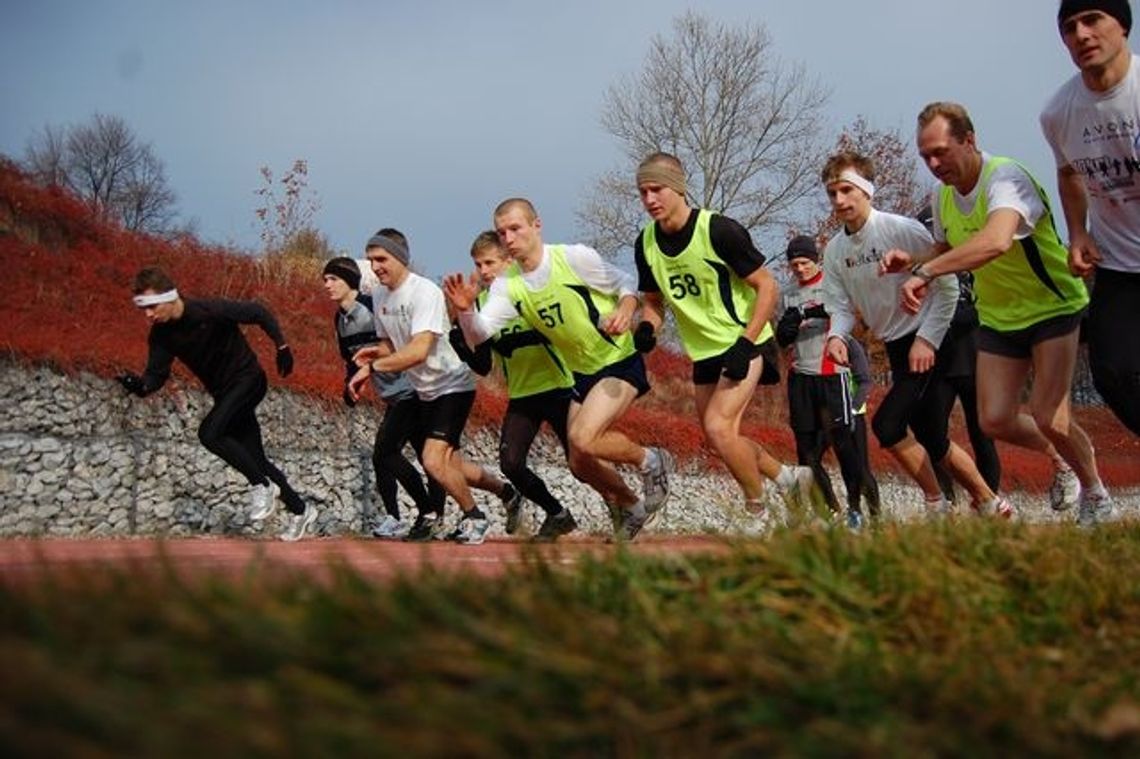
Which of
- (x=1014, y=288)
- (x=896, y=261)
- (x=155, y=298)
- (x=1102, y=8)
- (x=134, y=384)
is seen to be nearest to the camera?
(x=1102, y=8)

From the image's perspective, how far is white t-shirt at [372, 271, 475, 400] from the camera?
10.5 m

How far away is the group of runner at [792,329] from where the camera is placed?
261 inches

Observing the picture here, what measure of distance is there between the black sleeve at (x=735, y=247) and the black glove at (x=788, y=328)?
285 centimetres

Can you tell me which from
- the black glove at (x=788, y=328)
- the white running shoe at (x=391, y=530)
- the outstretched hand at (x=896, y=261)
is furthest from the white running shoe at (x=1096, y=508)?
the white running shoe at (x=391, y=530)

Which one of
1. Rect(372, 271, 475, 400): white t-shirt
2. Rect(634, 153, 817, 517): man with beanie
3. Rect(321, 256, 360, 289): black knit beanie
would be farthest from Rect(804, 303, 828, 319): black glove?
Rect(321, 256, 360, 289): black knit beanie

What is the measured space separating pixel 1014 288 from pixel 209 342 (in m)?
7.01

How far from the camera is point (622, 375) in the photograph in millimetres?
9375

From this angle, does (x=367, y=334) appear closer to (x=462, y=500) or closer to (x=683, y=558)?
(x=462, y=500)

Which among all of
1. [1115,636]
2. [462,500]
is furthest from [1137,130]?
[462,500]

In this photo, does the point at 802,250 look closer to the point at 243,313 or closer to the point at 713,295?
the point at 713,295

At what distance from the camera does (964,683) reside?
2.38 metres

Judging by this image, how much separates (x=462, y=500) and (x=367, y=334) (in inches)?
94.7

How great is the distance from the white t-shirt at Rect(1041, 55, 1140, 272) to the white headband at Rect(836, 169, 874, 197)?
7.61 feet

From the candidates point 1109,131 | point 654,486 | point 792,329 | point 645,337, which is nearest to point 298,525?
point 654,486
